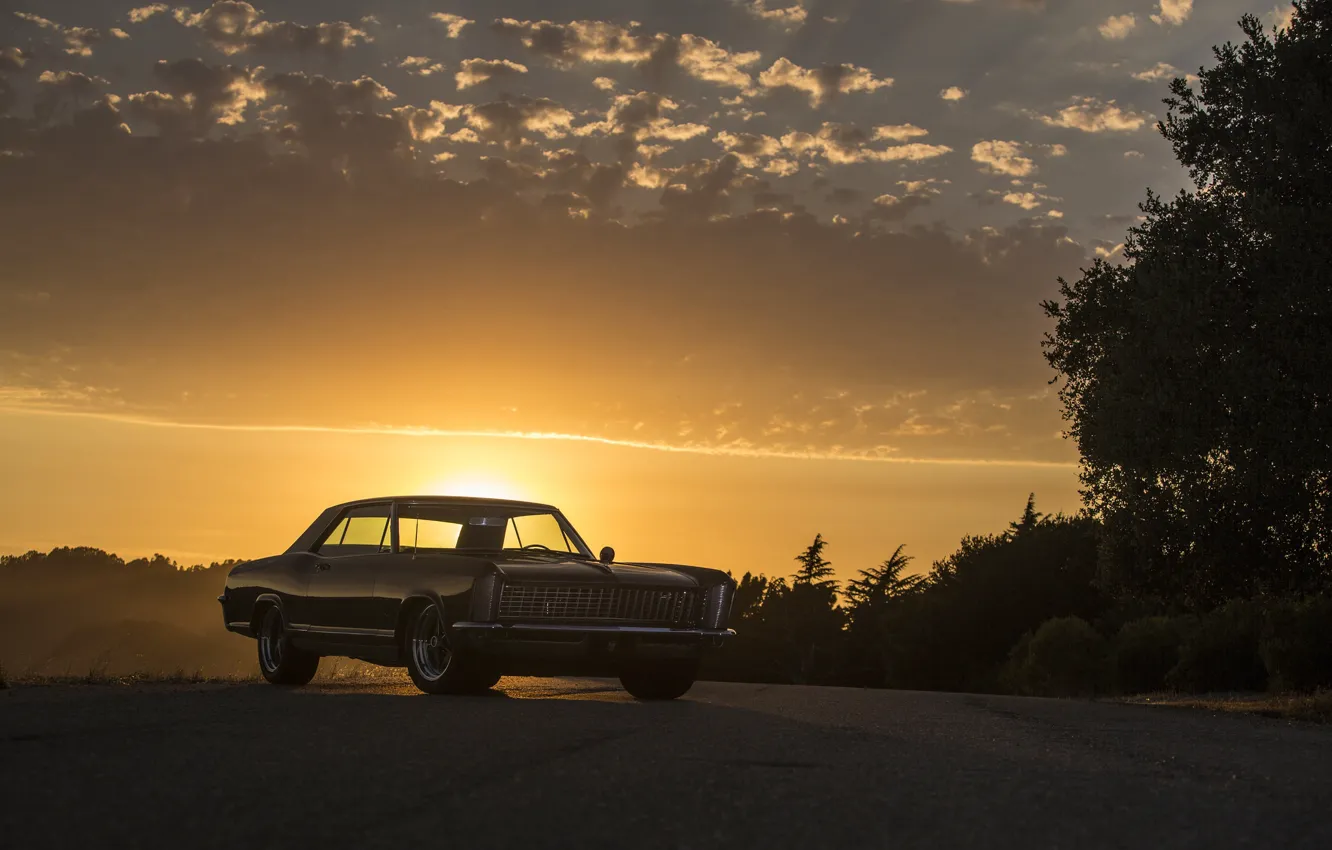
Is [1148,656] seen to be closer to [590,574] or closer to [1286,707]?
[1286,707]

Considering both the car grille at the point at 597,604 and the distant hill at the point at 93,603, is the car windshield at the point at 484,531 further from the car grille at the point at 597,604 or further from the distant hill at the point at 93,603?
the distant hill at the point at 93,603

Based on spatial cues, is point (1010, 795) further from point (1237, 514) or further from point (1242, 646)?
point (1242, 646)

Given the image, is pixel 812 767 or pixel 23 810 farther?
Result: pixel 812 767

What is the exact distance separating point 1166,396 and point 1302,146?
394 centimetres

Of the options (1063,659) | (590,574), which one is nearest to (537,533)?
(590,574)

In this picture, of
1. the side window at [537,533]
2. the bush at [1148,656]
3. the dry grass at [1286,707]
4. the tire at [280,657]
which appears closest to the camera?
the side window at [537,533]

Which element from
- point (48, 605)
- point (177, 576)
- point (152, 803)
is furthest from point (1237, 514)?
point (48, 605)

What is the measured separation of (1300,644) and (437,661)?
85.4 ft

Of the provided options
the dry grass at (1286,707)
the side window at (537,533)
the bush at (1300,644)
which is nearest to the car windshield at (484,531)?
the side window at (537,533)

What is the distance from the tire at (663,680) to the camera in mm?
12195

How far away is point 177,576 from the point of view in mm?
143375

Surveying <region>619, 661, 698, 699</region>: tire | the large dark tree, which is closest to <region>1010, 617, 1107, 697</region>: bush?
the large dark tree

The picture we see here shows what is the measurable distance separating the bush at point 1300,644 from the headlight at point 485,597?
24152 millimetres

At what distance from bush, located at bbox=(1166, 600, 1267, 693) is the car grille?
93.7ft
